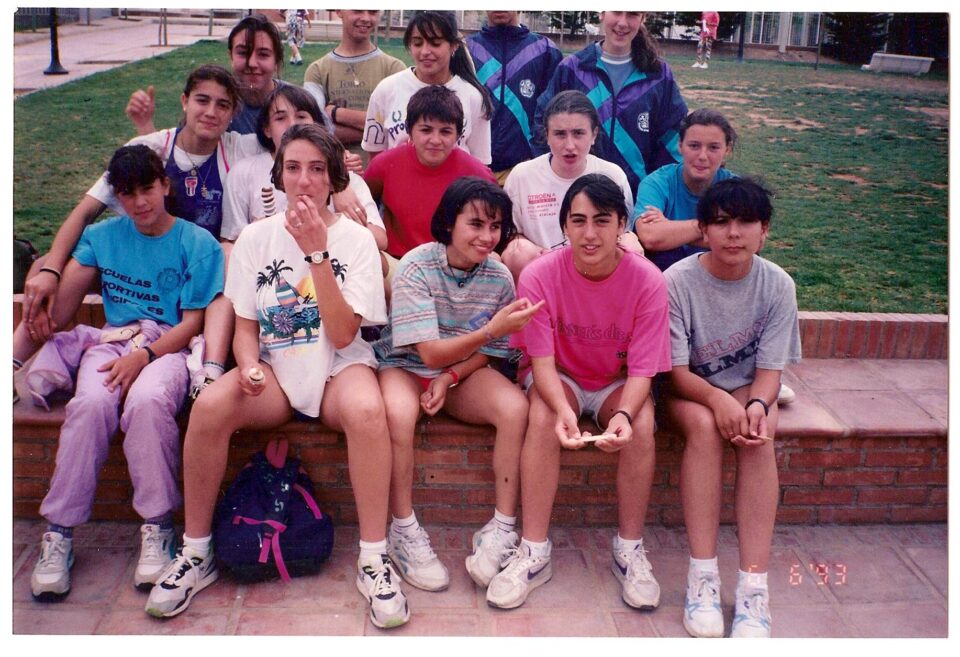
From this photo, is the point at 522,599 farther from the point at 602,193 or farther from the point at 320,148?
the point at 320,148

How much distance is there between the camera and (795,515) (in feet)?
10.5

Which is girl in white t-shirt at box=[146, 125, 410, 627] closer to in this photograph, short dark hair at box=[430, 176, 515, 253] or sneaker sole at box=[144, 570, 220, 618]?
sneaker sole at box=[144, 570, 220, 618]

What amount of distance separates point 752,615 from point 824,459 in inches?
30.6

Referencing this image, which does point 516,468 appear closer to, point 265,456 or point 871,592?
point 265,456

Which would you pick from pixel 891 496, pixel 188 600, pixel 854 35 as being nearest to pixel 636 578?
pixel 891 496

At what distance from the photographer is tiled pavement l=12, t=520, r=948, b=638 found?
260cm

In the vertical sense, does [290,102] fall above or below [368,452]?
above

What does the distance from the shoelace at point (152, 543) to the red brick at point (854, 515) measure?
232 cm

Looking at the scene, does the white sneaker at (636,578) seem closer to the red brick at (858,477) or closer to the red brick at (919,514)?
the red brick at (858,477)

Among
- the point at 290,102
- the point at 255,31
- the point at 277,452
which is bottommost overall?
the point at 277,452

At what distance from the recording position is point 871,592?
2.82 m

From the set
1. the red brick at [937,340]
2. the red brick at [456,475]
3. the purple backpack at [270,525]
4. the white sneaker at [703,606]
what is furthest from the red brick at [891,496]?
the purple backpack at [270,525]

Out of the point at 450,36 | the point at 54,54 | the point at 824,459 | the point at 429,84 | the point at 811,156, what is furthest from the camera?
the point at 811,156

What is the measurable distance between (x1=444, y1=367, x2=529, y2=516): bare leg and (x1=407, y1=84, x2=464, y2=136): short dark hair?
1.03 m
